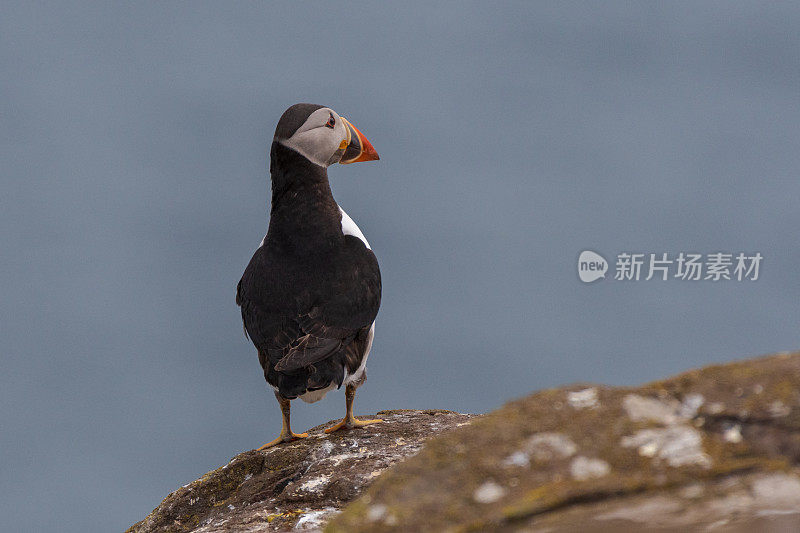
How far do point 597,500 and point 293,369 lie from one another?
414cm

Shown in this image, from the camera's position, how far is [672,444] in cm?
315

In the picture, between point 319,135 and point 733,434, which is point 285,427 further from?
point 733,434

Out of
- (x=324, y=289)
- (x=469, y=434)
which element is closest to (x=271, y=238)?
(x=324, y=289)

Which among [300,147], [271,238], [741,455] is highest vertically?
[300,147]

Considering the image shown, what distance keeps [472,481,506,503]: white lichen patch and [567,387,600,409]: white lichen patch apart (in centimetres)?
55

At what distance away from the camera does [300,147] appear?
817 cm

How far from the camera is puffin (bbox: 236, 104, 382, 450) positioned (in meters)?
7.11

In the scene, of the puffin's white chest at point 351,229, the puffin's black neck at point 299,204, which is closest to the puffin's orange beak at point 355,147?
the puffin's black neck at point 299,204

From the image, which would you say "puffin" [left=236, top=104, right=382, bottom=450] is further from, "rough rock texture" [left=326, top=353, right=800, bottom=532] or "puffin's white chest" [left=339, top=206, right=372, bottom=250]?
"rough rock texture" [left=326, top=353, right=800, bottom=532]

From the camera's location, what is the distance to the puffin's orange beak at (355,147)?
344 inches

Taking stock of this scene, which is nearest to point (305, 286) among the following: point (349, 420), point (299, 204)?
point (299, 204)

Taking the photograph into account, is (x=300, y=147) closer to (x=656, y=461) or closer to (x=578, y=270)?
(x=578, y=270)

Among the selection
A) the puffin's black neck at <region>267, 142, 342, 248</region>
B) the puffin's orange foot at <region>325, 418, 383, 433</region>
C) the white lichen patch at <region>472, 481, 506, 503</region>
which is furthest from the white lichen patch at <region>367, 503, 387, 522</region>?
the puffin's black neck at <region>267, 142, 342, 248</region>

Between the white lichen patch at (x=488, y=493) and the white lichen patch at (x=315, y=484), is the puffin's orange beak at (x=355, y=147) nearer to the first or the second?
the white lichen patch at (x=315, y=484)
